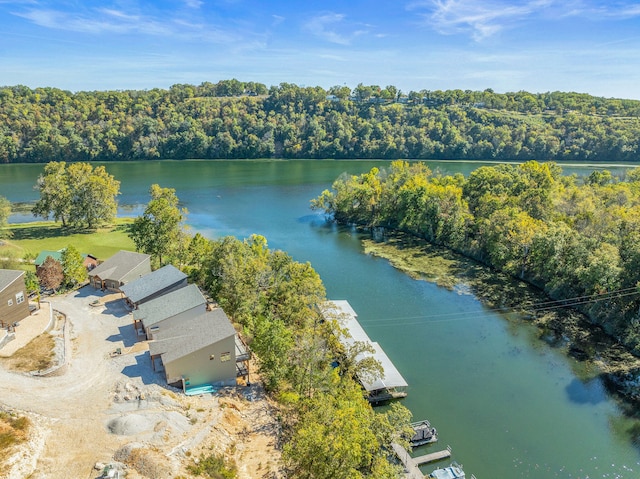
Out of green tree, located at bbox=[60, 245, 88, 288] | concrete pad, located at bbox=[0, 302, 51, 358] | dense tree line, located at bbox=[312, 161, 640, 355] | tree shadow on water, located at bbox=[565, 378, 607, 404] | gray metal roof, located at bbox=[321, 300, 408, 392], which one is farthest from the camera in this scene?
green tree, located at bbox=[60, 245, 88, 288]

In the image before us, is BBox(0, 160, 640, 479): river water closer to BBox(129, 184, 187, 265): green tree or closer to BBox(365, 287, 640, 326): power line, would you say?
BBox(365, 287, 640, 326): power line

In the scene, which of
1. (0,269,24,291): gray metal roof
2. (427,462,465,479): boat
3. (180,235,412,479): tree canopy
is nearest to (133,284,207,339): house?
(180,235,412,479): tree canopy

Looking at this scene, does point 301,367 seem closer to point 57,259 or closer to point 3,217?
point 57,259

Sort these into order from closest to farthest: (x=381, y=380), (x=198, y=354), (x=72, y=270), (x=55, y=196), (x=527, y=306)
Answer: (x=198, y=354)
(x=381, y=380)
(x=72, y=270)
(x=527, y=306)
(x=55, y=196)

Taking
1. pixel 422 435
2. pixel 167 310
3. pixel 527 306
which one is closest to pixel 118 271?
pixel 167 310

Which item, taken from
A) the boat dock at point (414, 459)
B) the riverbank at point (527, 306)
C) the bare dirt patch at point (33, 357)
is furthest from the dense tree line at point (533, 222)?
the bare dirt patch at point (33, 357)

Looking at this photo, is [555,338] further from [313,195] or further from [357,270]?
[313,195]
